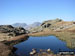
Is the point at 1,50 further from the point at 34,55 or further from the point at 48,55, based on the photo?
the point at 48,55

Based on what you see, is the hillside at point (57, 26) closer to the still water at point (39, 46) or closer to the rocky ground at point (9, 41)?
the rocky ground at point (9, 41)

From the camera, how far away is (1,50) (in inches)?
1690

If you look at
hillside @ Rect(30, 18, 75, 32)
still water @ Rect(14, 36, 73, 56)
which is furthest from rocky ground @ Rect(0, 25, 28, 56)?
hillside @ Rect(30, 18, 75, 32)

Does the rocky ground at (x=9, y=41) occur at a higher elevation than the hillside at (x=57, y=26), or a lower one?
lower

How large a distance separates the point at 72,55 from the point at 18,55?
18.7 meters

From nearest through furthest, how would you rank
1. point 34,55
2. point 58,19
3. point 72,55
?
point 72,55
point 34,55
point 58,19

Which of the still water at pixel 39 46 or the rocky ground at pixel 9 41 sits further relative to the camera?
the still water at pixel 39 46

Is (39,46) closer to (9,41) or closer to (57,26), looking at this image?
(9,41)

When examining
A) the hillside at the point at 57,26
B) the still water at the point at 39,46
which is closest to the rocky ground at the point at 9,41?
the still water at the point at 39,46

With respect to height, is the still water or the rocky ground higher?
the rocky ground

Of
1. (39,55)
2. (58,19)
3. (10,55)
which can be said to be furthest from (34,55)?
(58,19)

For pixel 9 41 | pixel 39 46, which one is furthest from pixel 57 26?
pixel 39 46

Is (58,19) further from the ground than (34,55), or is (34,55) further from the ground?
(58,19)

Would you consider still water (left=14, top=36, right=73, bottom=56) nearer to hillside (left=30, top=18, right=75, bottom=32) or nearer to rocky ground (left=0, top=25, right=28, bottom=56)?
rocky ground (left=0, top=25, right=28, bottom=56)
